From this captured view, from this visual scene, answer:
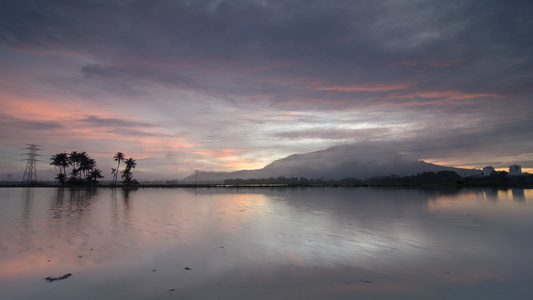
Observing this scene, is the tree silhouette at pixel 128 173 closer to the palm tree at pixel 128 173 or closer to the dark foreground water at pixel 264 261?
the palm tree at pixel 128 173

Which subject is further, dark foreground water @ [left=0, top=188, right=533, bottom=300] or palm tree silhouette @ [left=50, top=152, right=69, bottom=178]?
palm tree silhouette @ [left=50, top=152, right=69, bottom=178]

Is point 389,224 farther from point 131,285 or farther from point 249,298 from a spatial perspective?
point 131,285

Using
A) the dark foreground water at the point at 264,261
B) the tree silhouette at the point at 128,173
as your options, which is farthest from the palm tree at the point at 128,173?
the dark foreground water at the point at 264,261

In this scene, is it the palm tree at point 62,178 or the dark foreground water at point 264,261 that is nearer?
the dark foreground water at point 264,261

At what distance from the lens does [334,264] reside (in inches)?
388

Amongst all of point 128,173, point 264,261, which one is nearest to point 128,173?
point 128,173

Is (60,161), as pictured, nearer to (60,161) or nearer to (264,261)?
(60,161)

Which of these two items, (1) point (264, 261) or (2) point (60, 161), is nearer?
(1) point (264, 261)

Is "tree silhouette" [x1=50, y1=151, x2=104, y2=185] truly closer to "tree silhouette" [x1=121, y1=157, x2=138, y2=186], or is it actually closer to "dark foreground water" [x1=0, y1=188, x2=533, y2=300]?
"tree silhouette" [x1=121, y1=157, x2=138, y2=186]

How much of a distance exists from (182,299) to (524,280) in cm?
1053

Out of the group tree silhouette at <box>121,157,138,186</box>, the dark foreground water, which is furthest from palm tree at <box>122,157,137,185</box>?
the dark foreground water

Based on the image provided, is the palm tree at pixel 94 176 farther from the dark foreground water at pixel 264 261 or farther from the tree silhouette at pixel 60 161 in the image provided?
the dark foreground water at pixel 264 261

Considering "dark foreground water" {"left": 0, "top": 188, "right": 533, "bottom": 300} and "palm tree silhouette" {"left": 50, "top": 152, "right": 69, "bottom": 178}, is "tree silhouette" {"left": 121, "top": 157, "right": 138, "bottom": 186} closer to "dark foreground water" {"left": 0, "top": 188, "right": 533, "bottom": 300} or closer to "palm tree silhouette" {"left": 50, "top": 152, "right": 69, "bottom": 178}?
"palm tree silhouette" {"left": 50, "top": 152, "right": 69, "bottom": 178}

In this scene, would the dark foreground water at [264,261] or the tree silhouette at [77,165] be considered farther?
the tree silhouette at [77,165]
